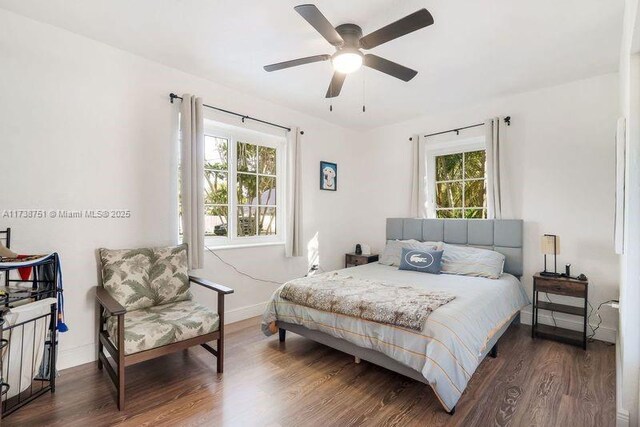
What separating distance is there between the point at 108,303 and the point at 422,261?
2970mm

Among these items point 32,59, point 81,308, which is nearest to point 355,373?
point 81,308

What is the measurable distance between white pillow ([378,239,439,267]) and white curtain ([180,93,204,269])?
7.42 ft

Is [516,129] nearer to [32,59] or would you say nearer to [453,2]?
[453,2]

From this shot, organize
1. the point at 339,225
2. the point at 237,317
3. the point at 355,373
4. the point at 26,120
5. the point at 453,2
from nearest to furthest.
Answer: the point at 453,2 → the point at 26,120 → the point at 355,373 → the point at 237,317 → the point at 339,225

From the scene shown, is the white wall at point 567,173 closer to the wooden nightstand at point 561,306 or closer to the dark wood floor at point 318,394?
the wooden nightstand at point 561,306

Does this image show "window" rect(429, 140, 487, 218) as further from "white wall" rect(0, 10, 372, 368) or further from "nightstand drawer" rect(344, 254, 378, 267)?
"white wall" rect(0, 10, 372, 368)

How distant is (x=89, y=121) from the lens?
8.66 feet

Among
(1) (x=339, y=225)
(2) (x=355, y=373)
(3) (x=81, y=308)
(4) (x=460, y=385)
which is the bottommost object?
(2) (x=355, y=373)

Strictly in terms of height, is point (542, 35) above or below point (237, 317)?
above

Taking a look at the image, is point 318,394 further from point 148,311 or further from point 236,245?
point 236,245

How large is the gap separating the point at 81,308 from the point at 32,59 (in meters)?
1.93

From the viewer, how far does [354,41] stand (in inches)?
91.0

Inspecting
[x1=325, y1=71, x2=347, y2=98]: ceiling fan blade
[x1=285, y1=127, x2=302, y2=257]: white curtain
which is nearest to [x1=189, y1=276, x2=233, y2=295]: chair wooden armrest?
[x1=285, y1=127, x2=302, y2=257]: white curtain

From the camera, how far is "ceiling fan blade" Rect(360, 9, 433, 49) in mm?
1824
